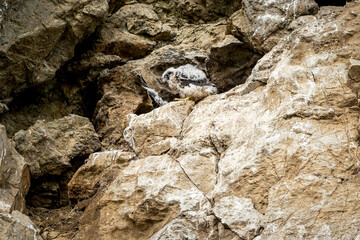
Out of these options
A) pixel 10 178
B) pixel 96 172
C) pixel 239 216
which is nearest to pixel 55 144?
pixel 96 172

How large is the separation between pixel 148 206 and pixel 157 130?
137 centimetres

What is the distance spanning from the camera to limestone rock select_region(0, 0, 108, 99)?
6.71 metres

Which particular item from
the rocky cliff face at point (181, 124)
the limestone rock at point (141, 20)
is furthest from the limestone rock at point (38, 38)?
the limestone rock at point (141, 20)

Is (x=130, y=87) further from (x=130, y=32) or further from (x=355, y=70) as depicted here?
(x=355, y=70)

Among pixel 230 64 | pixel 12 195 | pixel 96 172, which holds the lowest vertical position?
pixel 230 64

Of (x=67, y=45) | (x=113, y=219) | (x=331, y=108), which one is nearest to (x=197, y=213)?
(x=113, y=219)

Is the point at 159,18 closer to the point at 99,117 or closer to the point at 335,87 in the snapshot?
the point at 99,117

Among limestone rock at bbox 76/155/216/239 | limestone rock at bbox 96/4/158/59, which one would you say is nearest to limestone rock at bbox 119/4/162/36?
limestone rock at bbox 96/4/158/59

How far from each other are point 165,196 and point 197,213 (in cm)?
46

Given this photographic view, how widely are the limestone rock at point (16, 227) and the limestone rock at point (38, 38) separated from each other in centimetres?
307

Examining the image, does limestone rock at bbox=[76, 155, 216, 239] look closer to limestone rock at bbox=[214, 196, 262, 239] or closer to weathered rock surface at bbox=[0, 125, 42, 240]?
limestone rock at bbox=[214, 196, 262, 239]

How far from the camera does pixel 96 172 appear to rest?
5.92m

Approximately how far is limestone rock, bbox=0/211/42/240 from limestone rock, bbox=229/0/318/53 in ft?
13.5

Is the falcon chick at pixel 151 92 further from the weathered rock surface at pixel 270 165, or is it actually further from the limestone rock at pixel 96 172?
the weathered rock surface at pixel 270 165
